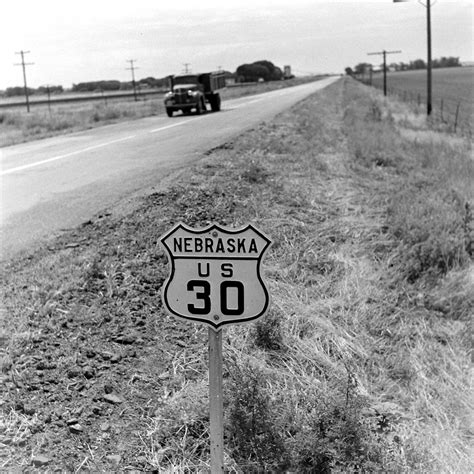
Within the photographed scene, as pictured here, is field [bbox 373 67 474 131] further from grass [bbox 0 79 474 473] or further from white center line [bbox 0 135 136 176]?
grass [bbox 0 79 474 473]

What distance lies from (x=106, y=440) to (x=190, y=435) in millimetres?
412

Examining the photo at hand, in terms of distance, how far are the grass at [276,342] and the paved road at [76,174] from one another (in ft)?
2.61

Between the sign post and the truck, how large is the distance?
24.3 m

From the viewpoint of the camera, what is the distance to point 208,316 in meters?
2.21

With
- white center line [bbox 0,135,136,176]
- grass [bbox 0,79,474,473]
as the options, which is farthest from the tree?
grass [bbox 0,79,474,473]

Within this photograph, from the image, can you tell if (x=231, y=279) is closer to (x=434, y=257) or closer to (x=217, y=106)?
(x=434, y=257)

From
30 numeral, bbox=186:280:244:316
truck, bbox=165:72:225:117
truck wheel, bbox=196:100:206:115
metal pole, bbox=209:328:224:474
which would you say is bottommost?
metal pole, bbox=209:328:224:474

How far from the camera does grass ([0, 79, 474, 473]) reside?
9.33ft

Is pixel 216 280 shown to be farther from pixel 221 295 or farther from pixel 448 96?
pixel 448 96

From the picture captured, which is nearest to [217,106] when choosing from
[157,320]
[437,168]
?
[437,168]

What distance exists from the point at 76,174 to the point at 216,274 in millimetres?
8214

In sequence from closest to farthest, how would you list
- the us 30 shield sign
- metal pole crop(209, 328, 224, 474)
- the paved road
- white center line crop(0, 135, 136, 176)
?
the us 30 shield sign → metal pole crop(209, 328, 224, 474) → the paved road → white center line crop(0, 135, 136, 176)

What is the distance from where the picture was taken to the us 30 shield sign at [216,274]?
212 cm

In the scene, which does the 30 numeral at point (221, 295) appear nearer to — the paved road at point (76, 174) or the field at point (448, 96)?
the paved road at point (76, 174)
